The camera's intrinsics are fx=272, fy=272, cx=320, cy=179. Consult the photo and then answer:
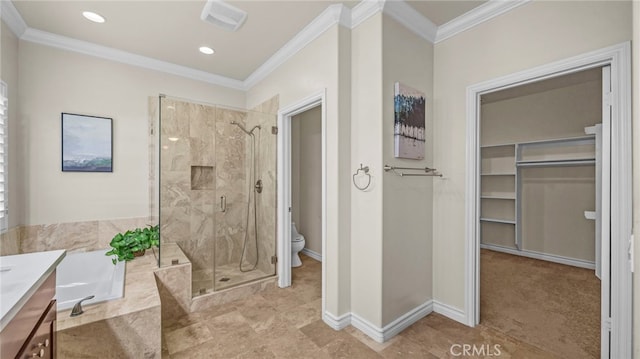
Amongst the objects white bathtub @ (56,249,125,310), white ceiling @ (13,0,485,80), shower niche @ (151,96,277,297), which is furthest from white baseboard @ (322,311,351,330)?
white ceiling @ (13,0,485,80)

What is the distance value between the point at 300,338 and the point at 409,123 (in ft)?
6.17

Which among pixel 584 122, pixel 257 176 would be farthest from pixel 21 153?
pixel 584 122

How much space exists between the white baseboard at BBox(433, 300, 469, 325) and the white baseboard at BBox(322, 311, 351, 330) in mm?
823

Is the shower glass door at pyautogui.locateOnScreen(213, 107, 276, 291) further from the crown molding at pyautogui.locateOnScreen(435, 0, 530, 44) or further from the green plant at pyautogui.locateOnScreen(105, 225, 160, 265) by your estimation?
the crown molding at pyautogui.locateOnScreen(435, 0, 530, 44)

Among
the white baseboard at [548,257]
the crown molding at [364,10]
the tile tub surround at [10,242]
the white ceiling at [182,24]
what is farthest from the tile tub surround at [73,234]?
the white baseboard at [548,257]

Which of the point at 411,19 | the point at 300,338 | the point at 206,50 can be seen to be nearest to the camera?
the point at 300,338

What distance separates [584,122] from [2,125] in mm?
6381

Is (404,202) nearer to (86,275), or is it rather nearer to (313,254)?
(313,254)

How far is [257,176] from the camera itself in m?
3.27

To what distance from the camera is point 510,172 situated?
4453mm

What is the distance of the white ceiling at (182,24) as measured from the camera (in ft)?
7.03

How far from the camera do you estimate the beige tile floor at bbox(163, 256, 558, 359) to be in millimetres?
1898

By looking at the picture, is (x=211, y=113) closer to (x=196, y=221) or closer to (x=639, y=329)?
(x=196, y=221)

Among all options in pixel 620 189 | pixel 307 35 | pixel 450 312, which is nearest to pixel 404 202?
pixel 450 312
